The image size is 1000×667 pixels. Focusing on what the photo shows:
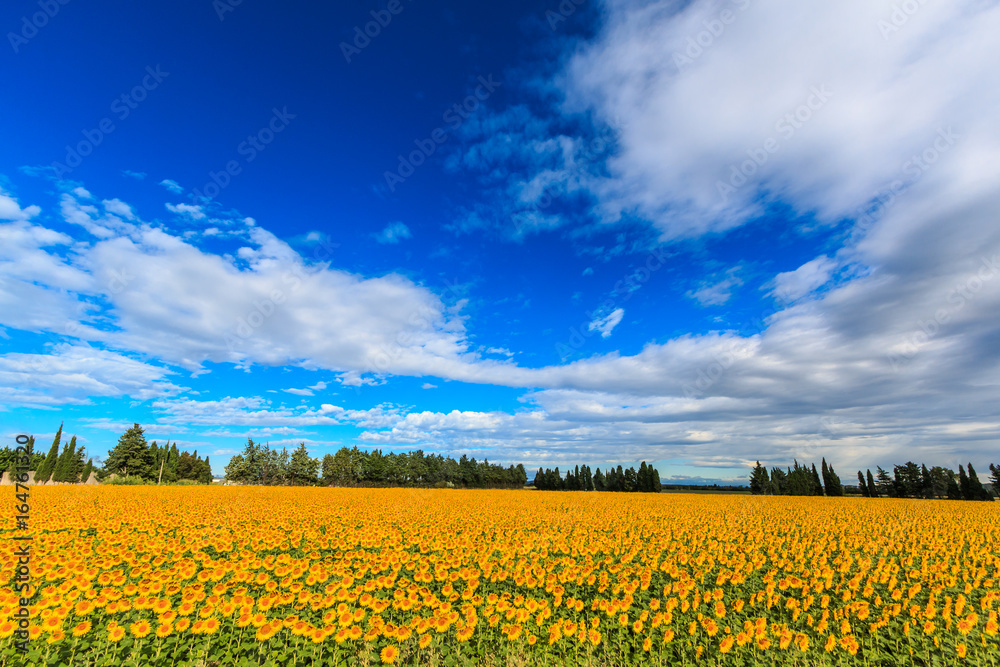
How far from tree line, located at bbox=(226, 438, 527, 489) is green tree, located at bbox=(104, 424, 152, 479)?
23.3m

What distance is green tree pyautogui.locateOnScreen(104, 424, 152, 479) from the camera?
79750 mm

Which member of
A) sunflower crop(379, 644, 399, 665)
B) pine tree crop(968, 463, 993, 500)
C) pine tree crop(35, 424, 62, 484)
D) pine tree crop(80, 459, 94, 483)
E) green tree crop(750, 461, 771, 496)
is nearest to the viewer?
sunflower crop(379, 644, 399, 665)

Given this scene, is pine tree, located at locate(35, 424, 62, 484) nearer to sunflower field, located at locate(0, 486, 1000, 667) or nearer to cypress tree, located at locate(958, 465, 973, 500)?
sunflower field, located at locate(0, 486, 1000, 667)

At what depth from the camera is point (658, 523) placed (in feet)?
69.4

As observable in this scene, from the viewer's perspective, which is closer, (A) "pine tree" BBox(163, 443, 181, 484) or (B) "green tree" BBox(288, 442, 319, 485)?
(A) "pine tree" BBox(163, 443, 181, 484)

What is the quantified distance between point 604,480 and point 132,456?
104m

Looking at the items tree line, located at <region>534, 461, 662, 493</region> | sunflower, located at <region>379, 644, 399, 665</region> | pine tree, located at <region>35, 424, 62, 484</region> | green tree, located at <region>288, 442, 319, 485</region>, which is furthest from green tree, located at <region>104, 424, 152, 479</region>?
sunflower, located at <region>379, 644, 399, 665</region>

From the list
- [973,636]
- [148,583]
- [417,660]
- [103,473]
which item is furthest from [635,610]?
[103,473]

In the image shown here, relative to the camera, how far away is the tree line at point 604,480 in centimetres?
9219

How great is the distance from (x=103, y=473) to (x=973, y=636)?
438ft

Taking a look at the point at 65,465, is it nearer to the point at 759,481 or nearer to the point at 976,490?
the point at 759,481

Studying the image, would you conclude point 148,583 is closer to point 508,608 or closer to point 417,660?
point 417,660

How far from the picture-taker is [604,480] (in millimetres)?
105625

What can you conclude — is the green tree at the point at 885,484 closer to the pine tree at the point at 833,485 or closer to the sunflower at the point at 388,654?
the pine tree at the point at 833,485
